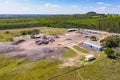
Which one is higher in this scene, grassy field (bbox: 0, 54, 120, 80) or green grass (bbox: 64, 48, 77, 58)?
green grass (bbox: 64, 48, 77, 58)

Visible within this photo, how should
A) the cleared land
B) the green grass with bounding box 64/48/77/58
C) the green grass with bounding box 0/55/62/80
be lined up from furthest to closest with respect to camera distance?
the green grass with bounding box 64/48/77/58
the green grass with bounding box 0/55/62/80
the cleared land

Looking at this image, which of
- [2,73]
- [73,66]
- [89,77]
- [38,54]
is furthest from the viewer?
[38,54]

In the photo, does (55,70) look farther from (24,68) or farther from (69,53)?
(69,53)

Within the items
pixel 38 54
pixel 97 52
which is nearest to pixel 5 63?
pixel 38 54

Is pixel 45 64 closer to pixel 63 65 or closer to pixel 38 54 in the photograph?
pixel 63 65

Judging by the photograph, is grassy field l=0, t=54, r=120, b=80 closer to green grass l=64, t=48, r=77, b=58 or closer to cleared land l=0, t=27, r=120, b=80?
cleared land l=0, t=27, r=120, b=80

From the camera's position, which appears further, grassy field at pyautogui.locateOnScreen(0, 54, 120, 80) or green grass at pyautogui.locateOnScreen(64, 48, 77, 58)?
green grass at pyautogui.locateOnScreen(64, 48, 77, 58)

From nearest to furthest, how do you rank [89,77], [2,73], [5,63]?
[89,77], [2,73], [5,63]

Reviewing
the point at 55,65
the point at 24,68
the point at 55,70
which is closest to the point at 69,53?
the point at 55,65

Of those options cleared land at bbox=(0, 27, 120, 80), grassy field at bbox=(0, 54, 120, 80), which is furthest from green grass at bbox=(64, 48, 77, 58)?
grassy field at bbox=(0, 54, 120, 80)

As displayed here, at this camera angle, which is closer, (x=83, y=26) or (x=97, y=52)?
(x=97, y=52)
